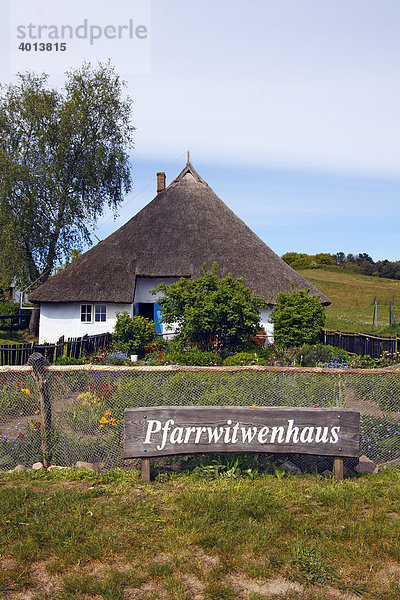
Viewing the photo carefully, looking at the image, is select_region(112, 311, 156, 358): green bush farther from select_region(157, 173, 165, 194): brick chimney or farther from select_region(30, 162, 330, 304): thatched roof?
select_region(157, 173, 165, 194): brick chimney

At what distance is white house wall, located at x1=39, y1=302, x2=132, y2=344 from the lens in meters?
21.0

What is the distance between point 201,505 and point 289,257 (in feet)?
299

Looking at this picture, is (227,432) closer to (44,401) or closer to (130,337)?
(44,401)

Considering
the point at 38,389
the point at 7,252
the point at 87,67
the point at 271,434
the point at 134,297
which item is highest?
the point at 87,67

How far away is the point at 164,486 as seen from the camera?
233 inches

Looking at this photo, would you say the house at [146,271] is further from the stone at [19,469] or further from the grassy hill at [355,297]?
the stone at [19,469]

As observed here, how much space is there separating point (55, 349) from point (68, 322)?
352 inches

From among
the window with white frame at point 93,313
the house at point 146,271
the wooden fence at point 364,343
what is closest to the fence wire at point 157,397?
the wooden fence at point 364,343

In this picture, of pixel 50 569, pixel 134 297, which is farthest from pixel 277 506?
pixel 134 297

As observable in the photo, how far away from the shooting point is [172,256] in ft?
71.1

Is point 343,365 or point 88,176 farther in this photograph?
point 88,176

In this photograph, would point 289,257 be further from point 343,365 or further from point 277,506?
point 277,506

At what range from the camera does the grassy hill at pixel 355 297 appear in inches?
1366

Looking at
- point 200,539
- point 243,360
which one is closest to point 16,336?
point 243,360
